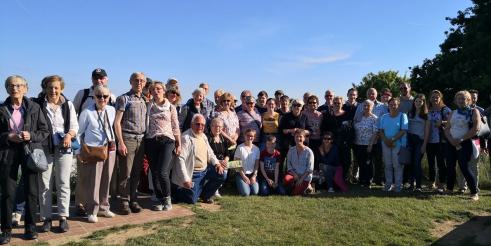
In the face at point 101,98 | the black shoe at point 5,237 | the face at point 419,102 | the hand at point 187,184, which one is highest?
the face at point 419,102

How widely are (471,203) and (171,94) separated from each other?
5732 millimetres

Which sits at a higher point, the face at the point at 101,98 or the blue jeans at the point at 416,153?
the face at the point at 101,98

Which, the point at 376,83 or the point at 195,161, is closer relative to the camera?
the point at 195,161

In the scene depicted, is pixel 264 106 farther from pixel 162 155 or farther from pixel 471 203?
pixel 471 203

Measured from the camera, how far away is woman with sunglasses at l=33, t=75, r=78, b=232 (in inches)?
218

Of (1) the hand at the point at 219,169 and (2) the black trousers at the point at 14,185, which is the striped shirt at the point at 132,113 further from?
(1) the hand at the point at 219,169

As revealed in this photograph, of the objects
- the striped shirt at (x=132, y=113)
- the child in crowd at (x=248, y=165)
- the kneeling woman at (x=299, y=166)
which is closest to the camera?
the striped shirt at (x=132, y=113)

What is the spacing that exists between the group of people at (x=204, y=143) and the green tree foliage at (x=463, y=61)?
16.1 metres

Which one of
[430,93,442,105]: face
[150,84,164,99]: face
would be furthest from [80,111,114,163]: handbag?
[430,93,442,105]: face

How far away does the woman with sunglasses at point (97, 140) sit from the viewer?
19.7 ft

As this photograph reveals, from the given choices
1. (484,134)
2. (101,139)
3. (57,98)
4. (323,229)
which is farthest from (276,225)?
(484,134)

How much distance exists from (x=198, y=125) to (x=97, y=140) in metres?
1.93

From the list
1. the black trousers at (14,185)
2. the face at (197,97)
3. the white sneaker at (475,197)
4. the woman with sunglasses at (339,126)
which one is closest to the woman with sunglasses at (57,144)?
the black trousers at (14,185)

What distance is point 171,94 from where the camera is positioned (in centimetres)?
741
